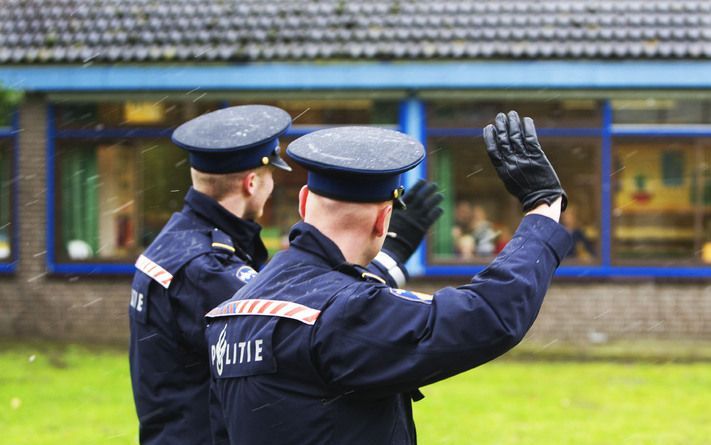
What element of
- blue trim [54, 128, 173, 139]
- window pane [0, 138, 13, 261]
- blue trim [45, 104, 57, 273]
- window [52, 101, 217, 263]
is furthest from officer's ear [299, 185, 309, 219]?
window pane [0, 138, 13, 261]

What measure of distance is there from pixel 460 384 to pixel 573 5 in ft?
16.4

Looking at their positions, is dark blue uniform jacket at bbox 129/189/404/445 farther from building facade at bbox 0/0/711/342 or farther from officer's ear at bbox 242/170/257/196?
building facade at bbox 0/0/711/342

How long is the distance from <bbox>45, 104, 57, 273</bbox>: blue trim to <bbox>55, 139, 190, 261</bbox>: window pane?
9 centimetres

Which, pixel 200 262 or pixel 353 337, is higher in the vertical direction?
pixel 353 337

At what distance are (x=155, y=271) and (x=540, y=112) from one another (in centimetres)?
931

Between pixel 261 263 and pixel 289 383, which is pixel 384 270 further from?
pixel 289 383

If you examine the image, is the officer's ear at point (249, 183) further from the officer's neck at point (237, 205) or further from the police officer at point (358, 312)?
the police officer at point (358, 312)

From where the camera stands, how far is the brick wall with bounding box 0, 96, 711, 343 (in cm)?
1259

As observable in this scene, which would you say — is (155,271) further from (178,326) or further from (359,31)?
(359,31)

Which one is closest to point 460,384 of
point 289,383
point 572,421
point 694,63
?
point 572,421

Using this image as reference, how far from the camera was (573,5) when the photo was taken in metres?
12.7

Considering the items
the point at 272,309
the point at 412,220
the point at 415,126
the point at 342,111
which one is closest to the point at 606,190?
the point at 415,126

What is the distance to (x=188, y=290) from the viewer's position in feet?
12.3

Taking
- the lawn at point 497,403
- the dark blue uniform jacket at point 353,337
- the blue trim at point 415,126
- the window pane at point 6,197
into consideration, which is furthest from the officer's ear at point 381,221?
the window pane at point 6,197
